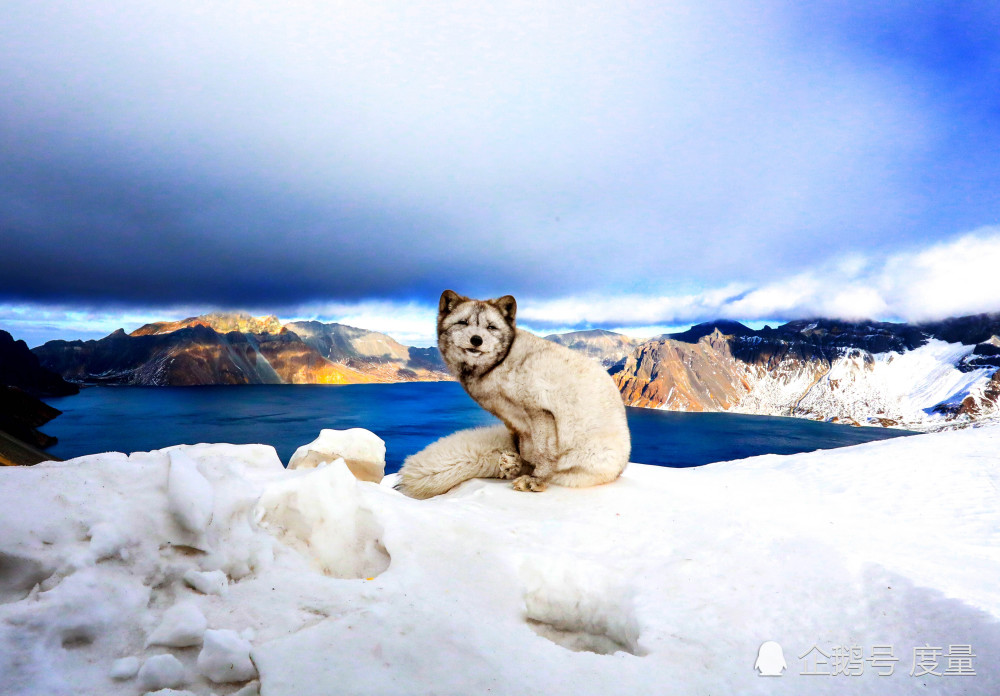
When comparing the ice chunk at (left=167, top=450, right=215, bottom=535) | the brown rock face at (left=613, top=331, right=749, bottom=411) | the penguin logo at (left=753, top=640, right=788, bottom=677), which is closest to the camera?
the ice chunk at (left=167, top=450, right=215, bottom=535)

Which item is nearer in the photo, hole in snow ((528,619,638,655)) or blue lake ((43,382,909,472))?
hole in snow ((528,619,638,655))

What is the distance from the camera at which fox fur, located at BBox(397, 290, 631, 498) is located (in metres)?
4.70

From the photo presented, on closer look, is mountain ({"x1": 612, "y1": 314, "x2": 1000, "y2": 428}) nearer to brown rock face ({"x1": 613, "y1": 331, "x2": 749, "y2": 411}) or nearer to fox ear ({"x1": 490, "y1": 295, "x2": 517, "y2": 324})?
brown rock face ({"x1": 613, "y1": 331, "x2": 749, "y2": 411})

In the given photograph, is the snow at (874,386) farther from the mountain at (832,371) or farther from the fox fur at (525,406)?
the fox fur at (525,406)

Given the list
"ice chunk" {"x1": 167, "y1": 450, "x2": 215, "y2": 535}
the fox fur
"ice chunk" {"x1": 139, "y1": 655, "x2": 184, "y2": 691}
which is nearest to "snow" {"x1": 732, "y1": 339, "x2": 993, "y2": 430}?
the fox fur

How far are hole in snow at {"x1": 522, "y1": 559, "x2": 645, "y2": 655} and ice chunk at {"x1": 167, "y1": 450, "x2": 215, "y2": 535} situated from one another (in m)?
1.85

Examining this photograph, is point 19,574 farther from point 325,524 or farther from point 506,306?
point 506,306

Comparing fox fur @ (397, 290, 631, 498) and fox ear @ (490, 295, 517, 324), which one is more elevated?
fox ear @ (490, 295, 517, 324)

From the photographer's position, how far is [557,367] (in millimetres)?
4773

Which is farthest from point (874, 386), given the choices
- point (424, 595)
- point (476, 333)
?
point (424, 595)

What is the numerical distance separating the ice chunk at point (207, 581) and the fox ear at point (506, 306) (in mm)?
3652

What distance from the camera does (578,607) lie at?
272 cm

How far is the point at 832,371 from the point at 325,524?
644 ft

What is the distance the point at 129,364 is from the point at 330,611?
54.8 m
